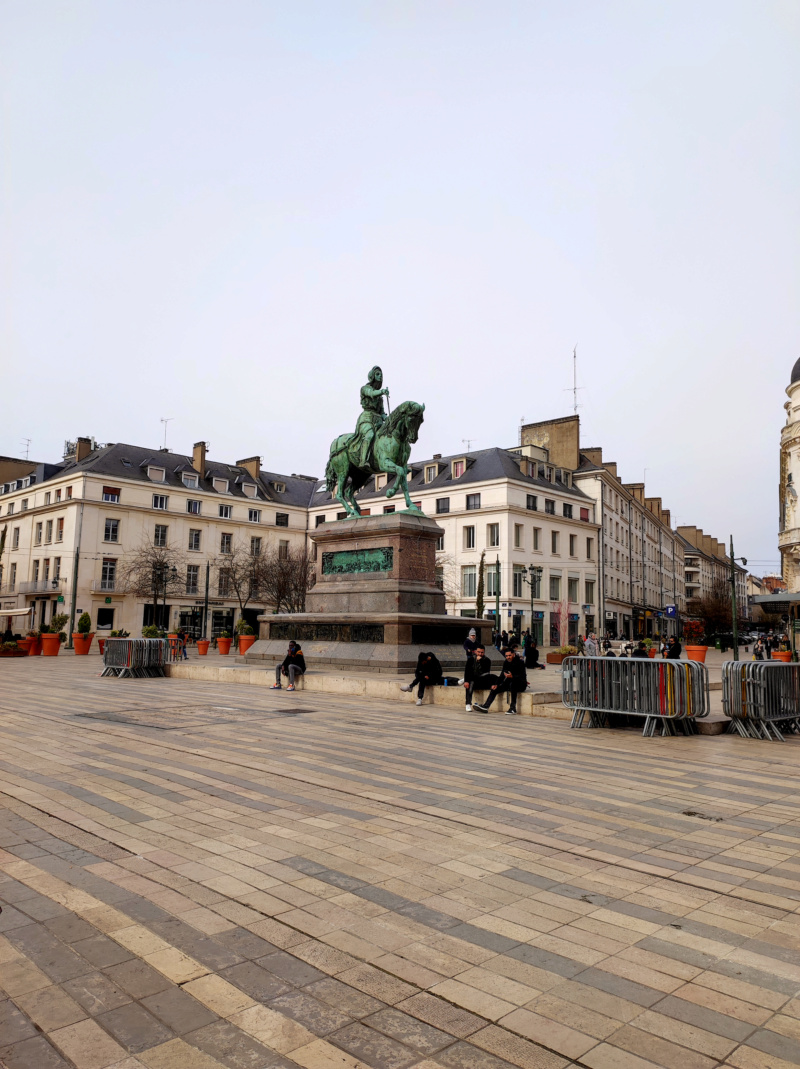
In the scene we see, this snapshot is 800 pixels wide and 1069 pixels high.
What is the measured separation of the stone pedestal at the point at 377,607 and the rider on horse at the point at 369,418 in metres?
2.27

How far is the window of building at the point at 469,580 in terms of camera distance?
184 feet

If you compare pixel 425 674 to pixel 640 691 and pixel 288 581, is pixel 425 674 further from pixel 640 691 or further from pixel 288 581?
pixel 288 581

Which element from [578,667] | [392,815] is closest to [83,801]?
[392,815]

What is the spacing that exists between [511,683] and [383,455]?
31.3ft

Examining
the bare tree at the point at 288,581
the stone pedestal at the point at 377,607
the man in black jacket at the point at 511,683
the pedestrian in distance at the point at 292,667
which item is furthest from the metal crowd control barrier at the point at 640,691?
the bare tree at the point at 288,581

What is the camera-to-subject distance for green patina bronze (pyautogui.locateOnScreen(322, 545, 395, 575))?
20.0m

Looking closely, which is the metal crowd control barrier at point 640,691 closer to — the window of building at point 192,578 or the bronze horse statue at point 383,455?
the bronze horse statue at point 383,455

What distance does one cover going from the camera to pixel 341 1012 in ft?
9.99

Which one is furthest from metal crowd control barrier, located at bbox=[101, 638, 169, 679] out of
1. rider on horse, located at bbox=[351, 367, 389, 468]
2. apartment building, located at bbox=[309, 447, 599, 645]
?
apartment building, located at bbox=[309, 447, 599, 645]

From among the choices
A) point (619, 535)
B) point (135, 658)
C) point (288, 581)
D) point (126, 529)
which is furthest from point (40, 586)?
point (619, 535)

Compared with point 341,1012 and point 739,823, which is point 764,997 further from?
point 739,823

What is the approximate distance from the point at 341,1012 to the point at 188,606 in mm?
58649

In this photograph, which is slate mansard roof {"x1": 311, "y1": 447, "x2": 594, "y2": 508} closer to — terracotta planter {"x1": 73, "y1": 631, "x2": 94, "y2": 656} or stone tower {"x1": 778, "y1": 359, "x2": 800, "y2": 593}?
stone tower {"x1": 778, "y1": 359, "x2": 800, "y2": 593}

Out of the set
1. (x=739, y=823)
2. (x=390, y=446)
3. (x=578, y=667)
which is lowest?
(x=739, y=823)
